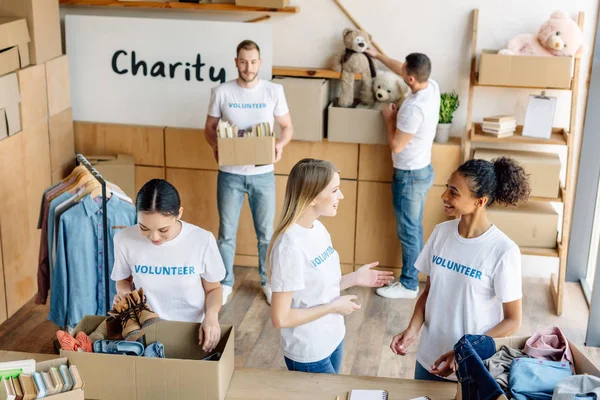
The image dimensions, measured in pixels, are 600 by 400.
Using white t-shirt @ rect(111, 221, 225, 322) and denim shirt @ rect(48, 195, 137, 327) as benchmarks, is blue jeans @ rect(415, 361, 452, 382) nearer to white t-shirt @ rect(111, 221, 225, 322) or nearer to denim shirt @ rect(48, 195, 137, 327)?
white t-shirt @ rect(111, 221, 225, 322)

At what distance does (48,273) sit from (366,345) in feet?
6.25

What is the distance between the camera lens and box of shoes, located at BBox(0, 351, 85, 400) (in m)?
2.10

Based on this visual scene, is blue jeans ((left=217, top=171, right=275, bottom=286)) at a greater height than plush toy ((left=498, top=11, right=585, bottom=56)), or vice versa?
plush toy ((left=498, top=11, right=585, bottom=56))

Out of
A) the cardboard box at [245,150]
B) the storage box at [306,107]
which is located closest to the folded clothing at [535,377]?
the cardboard box at [245,150]

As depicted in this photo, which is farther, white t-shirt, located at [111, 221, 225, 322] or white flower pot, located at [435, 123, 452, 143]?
white flower pot, located at [435, 123, 452, 143]

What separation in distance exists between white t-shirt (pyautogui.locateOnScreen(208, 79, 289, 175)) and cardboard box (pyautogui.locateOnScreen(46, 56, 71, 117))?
1.18 meters

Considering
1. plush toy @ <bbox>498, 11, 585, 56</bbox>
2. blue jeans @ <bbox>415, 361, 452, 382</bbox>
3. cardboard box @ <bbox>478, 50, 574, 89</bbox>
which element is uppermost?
plush toy @ <bbox>498, 11, 585, 56</bbox>

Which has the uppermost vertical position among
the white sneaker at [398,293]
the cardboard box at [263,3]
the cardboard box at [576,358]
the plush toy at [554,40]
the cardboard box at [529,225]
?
the cardboard box at [263,3]

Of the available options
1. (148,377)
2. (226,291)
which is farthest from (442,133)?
(148,377)

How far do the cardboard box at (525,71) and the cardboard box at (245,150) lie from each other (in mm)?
1466

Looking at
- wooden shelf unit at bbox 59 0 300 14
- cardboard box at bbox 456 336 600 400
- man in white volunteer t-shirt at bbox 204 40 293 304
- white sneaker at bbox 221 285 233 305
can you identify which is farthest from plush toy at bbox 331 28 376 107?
cardboard box at bbox 456 336 600 400

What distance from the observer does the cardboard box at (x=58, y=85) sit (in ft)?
16.7

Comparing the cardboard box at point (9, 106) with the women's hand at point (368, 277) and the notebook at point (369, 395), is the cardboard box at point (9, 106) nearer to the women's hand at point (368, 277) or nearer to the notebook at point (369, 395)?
the women's hand at point (368, 277)

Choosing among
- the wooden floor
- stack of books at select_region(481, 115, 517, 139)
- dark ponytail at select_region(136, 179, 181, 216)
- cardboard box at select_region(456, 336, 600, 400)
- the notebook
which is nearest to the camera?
cardboard box at select_region(456, 336, 600, 400)
